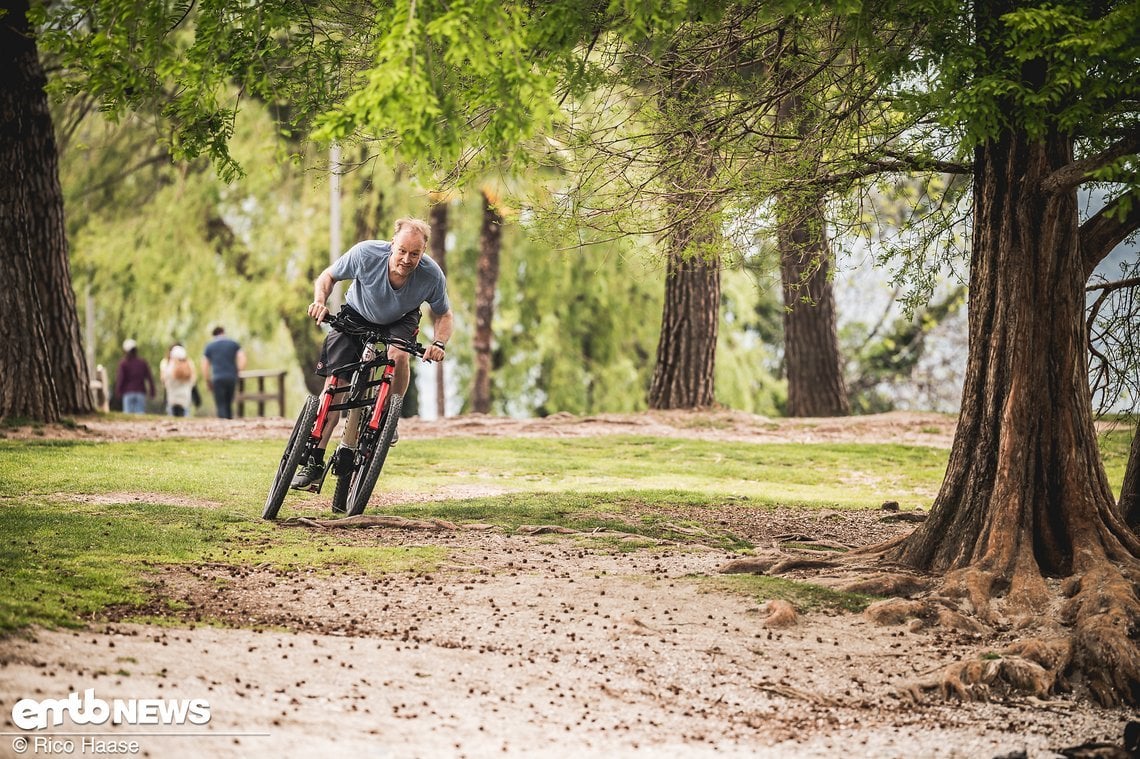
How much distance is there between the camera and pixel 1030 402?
7.62 meters

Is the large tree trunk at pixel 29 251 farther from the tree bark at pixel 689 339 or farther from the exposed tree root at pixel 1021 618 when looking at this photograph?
the exposed tree root at pixel 1021 618

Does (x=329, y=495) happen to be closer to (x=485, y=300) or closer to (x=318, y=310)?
(x=318, y=310)

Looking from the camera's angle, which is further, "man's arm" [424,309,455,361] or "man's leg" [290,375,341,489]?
"man's leg" [290,375,341,489]

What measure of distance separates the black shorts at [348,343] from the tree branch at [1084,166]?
4.25 m

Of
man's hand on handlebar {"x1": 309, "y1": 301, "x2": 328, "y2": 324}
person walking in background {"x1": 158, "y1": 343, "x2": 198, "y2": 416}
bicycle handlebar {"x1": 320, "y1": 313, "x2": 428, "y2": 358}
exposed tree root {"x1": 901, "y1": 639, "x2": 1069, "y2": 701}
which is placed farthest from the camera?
person walking in background {"x1": 158, "y1": 343, "x2": 198, "y2": 416}

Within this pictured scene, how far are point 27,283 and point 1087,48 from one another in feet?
38.6

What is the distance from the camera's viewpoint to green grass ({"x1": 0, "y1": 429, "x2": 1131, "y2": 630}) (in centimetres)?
745

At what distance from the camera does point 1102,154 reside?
6.88m

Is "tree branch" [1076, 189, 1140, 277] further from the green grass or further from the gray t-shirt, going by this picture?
the gray t-shirt

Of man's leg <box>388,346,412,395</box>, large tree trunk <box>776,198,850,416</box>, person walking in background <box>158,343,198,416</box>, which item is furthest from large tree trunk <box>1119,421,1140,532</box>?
person walking in background <box>158,343,198,416</box>

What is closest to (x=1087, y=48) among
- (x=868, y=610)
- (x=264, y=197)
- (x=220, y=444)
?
(x=868, y=610)

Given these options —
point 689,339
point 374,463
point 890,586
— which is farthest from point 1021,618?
point 689,339

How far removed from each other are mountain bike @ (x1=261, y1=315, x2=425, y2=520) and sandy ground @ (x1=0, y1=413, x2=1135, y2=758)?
1.25m

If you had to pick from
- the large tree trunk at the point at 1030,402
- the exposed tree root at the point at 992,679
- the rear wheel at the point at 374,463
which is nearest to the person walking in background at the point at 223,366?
the rear wheel at the point at 374,463
